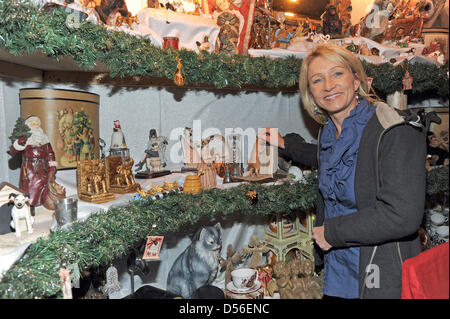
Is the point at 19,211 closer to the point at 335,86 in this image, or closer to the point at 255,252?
the point at 335,86

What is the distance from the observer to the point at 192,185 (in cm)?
141

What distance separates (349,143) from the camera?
1137 mm

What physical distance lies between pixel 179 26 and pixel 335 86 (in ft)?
2.53

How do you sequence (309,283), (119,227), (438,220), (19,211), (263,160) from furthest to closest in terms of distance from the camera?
(438,220), (263,160), (309,283), (119,227), (19,211)

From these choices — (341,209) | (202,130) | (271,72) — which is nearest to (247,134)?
(202,130)

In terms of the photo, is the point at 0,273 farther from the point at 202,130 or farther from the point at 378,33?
the point at 378,33

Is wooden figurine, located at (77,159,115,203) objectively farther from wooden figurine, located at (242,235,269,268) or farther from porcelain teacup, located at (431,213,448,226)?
porcelain teacup, located at (431,213,448,226)

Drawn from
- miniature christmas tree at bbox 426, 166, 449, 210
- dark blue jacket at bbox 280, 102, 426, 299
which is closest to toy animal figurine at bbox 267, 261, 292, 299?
dark blue jacket at bbox 280, 102, 426, 299

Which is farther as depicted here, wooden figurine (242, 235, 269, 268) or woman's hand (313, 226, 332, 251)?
wooden figurine (242, 235, 269, 268)

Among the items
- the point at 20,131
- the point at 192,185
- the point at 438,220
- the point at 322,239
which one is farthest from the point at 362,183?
the point at 438,220

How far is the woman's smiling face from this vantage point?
1.20m

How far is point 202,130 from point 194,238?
1.98 feet

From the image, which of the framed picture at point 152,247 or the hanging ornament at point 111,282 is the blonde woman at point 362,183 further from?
the hanging ornament at point 111,282

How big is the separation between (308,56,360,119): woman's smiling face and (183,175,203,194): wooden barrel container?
1.89 feet
